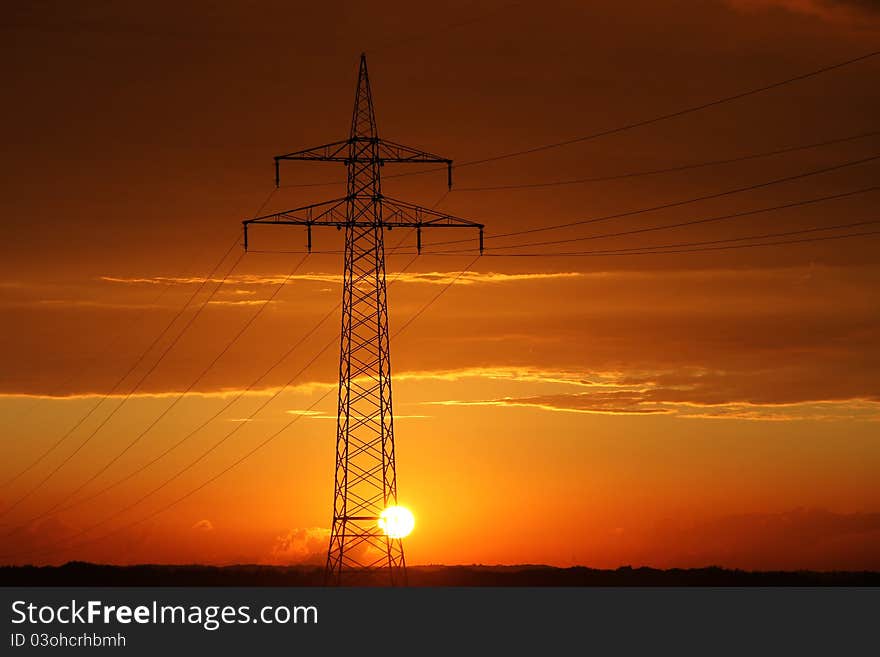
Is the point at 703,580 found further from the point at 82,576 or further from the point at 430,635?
the point at 430,635

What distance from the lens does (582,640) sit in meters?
66.8

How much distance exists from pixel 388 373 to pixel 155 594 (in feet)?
55.0

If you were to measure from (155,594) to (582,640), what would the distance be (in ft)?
85.8

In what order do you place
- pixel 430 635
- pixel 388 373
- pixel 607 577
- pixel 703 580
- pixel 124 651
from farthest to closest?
pixel 607 577 < pixel 703 580 < pixel 388 373 < pixel 430 635 < pixel 124 651

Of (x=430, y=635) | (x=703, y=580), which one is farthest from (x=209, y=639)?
(x=703, y=580)

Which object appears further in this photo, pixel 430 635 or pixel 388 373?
pixel 388 373

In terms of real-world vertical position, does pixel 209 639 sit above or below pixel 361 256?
below

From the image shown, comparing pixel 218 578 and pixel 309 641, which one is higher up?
pixel 218 578

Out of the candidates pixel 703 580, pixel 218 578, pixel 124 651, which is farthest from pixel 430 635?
pixel 218 578

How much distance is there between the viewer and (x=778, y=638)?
66.8 meters

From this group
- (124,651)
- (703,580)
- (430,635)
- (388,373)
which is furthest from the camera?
(703,580)

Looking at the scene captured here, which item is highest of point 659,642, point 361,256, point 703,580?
point 361,256

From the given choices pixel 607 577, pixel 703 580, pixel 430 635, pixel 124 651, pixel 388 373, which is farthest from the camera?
pixel 607 577

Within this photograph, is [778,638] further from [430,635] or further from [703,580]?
[703,580]
